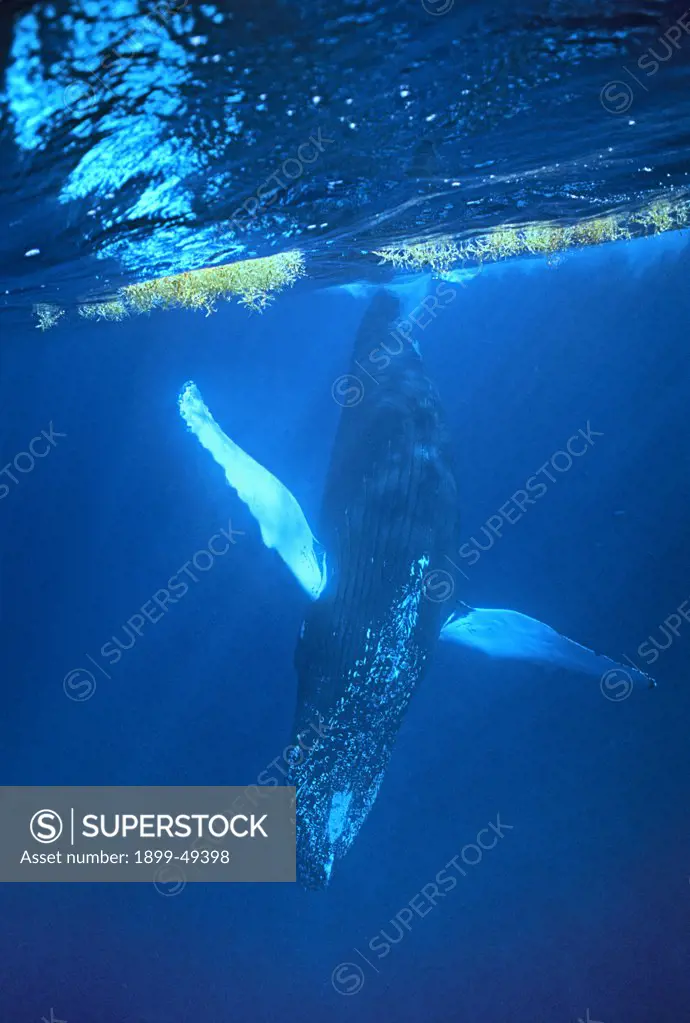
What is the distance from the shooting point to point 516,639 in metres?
8.55

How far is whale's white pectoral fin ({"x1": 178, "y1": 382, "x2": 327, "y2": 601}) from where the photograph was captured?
7980 mm

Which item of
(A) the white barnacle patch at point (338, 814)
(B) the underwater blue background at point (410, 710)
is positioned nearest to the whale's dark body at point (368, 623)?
(A) the white barnacle patch at point (338, 814)

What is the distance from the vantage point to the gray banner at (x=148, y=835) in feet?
31.8

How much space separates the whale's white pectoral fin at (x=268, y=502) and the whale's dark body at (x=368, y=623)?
0.32 metres

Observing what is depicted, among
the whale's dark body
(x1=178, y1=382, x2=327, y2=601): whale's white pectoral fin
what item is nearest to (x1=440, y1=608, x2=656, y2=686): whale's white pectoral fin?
the whale's dark body

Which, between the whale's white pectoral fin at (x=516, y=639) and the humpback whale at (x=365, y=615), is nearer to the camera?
the humpback whale at (x=365, y=615)

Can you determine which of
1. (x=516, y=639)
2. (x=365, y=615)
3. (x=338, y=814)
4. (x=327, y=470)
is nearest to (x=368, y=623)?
(x=365, y=615)

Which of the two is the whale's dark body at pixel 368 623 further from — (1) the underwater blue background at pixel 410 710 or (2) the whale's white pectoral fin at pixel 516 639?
(1) the underwater blue background at pixel 410 710

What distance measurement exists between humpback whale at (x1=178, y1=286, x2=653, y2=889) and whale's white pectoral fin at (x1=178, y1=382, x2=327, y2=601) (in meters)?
0.02

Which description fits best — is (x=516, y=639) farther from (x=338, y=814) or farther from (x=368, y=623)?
(x=338, y=814)

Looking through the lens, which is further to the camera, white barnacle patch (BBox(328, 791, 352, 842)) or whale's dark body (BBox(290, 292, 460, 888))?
white barnacle patch (BBox(328, 791, 352, 842))

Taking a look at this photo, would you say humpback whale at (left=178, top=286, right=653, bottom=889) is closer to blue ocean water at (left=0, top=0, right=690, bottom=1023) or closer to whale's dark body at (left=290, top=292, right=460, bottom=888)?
whale's dark body at (left=290, top=292, right=460, bottom=888)

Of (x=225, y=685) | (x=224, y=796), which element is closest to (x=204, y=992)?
(x=224, y=796)

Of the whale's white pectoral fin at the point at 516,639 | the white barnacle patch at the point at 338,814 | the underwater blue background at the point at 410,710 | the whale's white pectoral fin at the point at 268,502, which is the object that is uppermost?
the whale's white pectoral fin at the point at 268,502
